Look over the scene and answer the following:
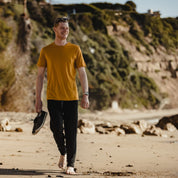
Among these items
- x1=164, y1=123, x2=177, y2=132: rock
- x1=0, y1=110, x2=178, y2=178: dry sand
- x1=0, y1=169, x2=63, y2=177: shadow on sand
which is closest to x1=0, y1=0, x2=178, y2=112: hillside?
x1=164, y1=123, x2=177, y2=132: rock

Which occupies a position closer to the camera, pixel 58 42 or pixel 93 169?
pixel 58 42

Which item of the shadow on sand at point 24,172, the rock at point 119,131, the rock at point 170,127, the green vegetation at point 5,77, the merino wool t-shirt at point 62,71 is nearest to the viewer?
the shadow on sand at point 24,172

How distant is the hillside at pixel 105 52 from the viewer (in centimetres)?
2514

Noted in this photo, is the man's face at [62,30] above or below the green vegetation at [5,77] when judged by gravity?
above

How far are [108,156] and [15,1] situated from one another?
90.9ft

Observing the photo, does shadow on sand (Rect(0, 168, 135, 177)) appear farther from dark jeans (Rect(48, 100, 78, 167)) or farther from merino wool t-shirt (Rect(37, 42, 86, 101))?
merino wool t-shirt (Rect(37, 42, 86, 101))

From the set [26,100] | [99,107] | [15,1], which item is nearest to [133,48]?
[99,107]

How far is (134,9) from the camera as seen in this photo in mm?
61062

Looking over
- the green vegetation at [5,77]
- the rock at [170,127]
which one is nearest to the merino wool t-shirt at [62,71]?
the rock at [170,127]

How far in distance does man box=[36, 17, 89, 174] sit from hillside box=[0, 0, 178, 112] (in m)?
19.5

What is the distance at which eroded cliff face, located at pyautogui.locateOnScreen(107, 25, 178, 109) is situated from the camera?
45.6 meters

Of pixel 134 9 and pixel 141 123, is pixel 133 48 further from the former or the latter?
pixel 141 123

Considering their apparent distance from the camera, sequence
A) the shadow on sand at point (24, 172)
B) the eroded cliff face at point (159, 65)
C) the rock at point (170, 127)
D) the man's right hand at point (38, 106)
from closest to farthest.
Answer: the shadow on sand at point (24, 172), the man's right hand at point (38, 106), the rock at point (170, 127), the eroded cliff face at point (159, 65)

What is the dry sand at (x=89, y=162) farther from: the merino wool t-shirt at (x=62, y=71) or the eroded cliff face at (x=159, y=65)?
the eroded cliff face at (x=159, y=65)
